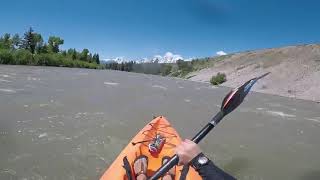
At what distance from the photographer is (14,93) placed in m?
16.9

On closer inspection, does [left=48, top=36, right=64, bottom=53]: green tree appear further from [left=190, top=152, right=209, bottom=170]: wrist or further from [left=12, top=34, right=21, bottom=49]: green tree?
[left=190, top=152, right=209, bottom=170]: wrist

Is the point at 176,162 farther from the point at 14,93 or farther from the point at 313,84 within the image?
the point at 313,84

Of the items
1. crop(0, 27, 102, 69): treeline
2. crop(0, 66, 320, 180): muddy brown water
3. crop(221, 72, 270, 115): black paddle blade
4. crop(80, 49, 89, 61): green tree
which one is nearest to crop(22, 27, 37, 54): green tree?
crop(0, 27, 102, 69): treeline

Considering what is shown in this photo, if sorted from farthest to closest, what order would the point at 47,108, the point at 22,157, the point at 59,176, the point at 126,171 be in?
the point at 47,108 → the point at 22,157 → the point at 59,176 → the point at 126,171

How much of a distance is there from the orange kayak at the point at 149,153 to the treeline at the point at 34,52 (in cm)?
5418

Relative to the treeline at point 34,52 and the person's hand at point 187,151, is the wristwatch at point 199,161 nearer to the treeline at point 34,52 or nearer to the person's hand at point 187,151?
the person's hand at point 187,151

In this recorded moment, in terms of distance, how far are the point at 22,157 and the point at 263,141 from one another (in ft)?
25.1

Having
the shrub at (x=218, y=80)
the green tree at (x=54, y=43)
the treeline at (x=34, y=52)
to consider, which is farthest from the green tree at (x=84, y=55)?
the shrub at (x=218, y=80)

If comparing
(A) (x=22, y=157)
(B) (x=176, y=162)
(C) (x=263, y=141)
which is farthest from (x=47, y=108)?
(B) (x=176, y=162)

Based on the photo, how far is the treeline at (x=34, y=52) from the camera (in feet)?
205

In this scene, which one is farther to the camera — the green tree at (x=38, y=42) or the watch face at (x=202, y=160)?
the green tree at (x=38, y=42)

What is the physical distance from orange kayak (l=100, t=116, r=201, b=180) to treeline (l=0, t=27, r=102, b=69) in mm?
54175

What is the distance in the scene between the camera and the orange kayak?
20.4ft

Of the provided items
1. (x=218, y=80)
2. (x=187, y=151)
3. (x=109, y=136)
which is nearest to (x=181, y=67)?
(x=218, y=80)
